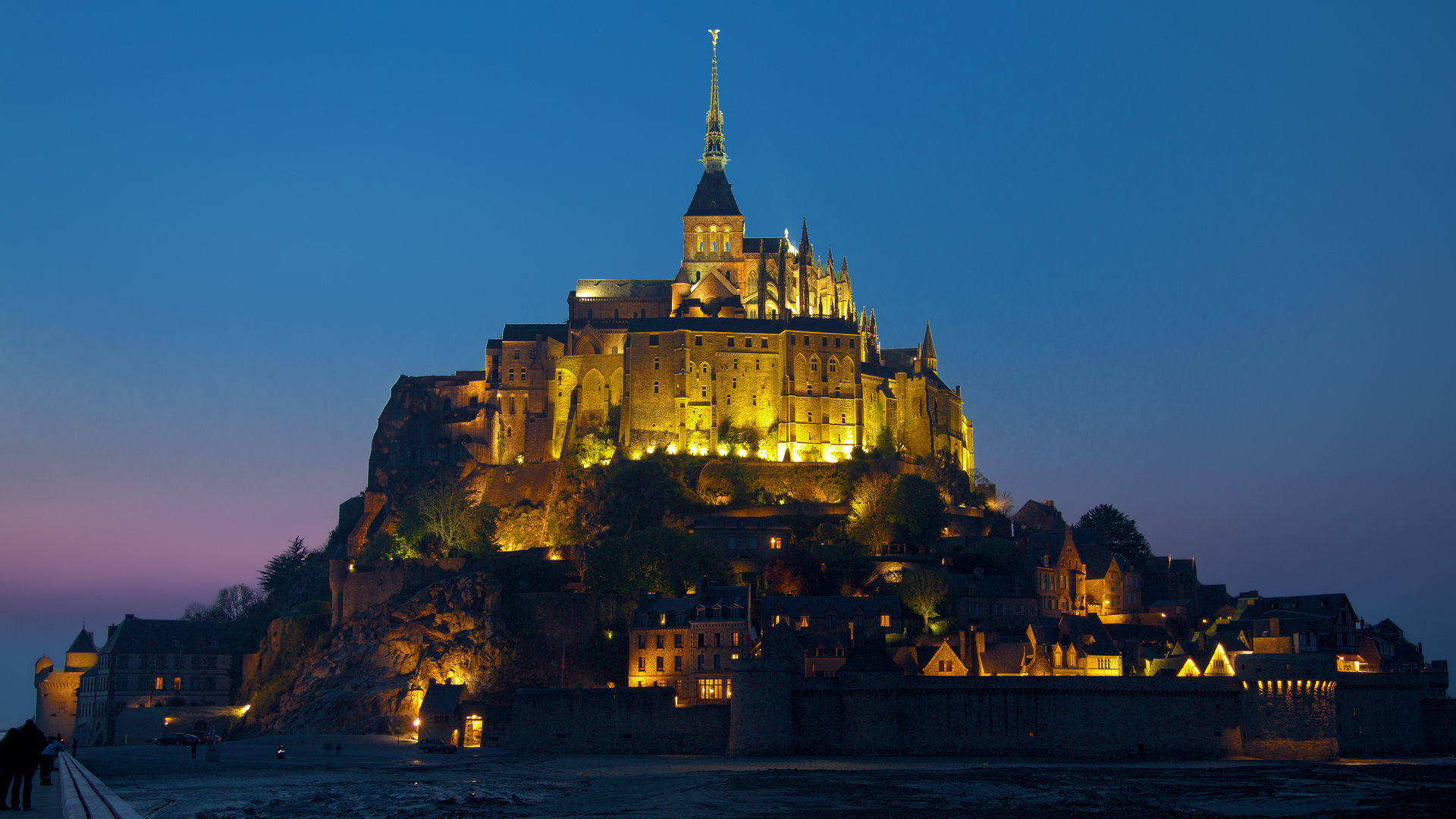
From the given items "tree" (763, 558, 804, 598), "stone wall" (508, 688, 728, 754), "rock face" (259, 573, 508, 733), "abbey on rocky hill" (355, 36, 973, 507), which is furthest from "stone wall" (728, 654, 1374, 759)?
"abbey on rocky hill" (355, 36, 973, 507)

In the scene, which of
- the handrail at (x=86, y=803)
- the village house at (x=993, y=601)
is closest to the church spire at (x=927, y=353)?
the village house at (x=993, y=601)

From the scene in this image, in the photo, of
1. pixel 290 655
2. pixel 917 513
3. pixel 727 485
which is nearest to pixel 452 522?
pixel 290 655

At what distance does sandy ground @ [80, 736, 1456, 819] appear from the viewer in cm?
4338

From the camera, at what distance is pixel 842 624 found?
72.6m

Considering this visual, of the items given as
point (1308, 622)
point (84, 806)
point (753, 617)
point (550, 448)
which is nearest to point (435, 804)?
point (84, 806)

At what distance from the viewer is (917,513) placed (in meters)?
88.2

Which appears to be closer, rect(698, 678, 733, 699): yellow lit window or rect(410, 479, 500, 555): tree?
rect(698, 678, 733, 699): yellow lit window

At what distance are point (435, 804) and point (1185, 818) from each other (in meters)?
23.3

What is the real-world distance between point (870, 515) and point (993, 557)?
9057 mm

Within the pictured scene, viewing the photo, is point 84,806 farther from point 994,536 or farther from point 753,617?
point 994,536

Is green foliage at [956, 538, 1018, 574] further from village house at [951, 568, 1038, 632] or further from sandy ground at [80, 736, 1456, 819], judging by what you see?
sandy ground at [80, 736, 1456, 819]

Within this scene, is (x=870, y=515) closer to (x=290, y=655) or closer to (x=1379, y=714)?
(x=1379, y=714)

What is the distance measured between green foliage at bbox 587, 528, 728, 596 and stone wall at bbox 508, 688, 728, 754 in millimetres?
12554

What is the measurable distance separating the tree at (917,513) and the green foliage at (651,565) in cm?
1452
